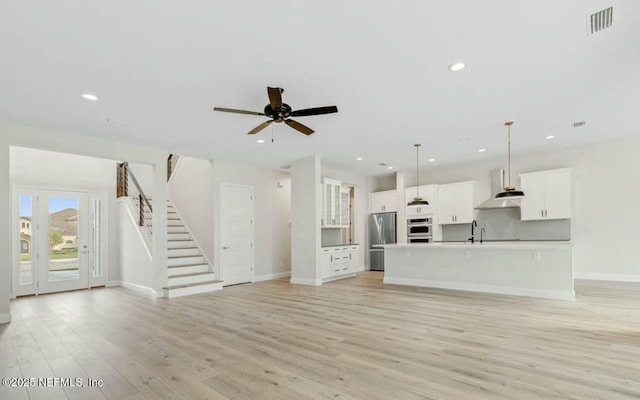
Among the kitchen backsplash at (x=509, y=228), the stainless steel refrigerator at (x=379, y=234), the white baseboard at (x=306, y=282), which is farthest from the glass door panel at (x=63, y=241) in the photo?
the kitchen backsplash at (x=509, y=228)

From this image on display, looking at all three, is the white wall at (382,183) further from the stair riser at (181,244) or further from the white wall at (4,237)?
the white wall at (4,237)

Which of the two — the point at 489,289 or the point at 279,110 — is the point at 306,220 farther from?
the point at 279,110

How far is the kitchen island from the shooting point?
5500mm

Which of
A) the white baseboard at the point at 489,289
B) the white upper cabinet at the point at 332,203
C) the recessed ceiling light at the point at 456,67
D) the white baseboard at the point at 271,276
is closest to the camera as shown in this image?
the recessed ceiling light at the point at 456,67

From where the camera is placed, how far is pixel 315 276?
7379mm

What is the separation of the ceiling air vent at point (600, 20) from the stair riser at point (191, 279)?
7.14 meters

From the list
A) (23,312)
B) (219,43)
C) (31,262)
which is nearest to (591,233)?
(219,43)

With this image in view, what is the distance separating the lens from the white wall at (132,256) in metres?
6.77

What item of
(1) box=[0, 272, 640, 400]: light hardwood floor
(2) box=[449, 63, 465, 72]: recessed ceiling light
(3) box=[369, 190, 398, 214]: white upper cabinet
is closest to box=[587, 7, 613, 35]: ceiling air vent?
(2) box=[449, 63, 465, 72]: recessed ceiling light

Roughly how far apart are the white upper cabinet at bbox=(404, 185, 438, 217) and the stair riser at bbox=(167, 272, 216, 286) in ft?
18.1

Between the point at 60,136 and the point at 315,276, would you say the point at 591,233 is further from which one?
the point at 60,136

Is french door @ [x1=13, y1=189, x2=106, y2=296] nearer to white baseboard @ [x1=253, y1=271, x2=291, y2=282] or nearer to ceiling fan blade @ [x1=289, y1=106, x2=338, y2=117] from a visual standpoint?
white baseboard @ [x1=253, y1=271, x2=291, y2=282]

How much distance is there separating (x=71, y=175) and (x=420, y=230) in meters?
8.68

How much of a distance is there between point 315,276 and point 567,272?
183 inches
